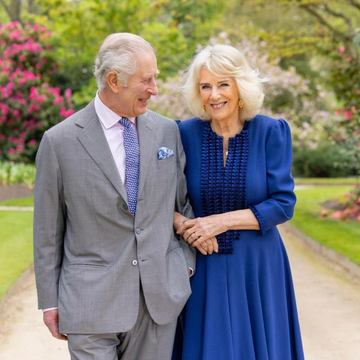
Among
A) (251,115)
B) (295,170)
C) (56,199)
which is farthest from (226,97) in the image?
(295,170)

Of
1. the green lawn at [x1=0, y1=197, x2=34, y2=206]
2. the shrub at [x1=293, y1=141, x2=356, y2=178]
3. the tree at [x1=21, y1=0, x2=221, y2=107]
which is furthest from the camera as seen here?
the shrub at [x1=293, y1=141, x2=356, y2=178]

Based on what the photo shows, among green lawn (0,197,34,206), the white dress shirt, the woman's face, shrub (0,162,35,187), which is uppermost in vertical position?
the woman's face

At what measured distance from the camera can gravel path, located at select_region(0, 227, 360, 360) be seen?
4.95m

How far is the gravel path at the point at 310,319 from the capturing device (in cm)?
495

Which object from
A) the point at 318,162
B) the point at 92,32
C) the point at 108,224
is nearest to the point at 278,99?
the point at 318,162

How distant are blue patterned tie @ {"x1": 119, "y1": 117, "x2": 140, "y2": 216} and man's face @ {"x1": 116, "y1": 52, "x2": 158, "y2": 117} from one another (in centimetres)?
9

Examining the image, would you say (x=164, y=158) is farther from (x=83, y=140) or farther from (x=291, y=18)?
(x=291, y=18)

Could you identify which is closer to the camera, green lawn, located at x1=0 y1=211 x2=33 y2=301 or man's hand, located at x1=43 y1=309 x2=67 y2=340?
man's hand, located at x1=43 y1=309 x2=67 y2=340

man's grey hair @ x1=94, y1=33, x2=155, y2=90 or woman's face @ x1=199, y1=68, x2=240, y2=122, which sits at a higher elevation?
man's grey hair @ x1=94, y1=33, x2=155, y2=90

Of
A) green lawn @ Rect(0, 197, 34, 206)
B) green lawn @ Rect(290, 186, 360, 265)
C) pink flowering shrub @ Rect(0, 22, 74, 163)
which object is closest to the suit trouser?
green lawn @ Rect(290, 186, 360, 265)

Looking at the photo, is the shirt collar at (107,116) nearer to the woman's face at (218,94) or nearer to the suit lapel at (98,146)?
the suit lapel at (98,146)

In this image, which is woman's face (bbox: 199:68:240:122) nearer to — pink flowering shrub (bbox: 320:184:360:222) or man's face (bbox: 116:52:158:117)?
man's face (bbox: 116:52:158:117)

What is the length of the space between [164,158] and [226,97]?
0.45 metres

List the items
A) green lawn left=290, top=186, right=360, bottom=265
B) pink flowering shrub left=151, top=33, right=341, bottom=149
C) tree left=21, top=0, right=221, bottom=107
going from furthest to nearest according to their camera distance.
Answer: tree left=21, top=0, right=221, bottom=107, pink flowering shrub left=151, top=33, right=341, bottom=149, green lawn left=290, top=186, right=360, bottom=265
